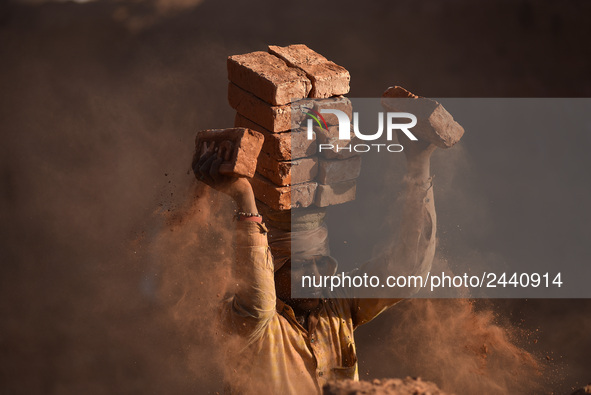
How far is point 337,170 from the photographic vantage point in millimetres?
4355

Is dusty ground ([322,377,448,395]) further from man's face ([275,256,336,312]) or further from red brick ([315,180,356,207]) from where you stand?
red brick ([315,180,356,207])

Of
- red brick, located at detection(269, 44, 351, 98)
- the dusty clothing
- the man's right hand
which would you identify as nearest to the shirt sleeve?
the dusty clothing

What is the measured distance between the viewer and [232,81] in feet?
14.6

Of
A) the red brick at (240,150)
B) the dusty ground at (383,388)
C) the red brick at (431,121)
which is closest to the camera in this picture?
the dusty ground at (383,388)

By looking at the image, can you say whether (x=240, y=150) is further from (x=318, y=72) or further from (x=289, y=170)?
(x=318, y=72)

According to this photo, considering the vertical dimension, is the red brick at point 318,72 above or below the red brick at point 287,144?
above

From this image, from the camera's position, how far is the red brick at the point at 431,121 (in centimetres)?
404

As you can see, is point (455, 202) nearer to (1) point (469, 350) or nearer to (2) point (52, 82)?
(1) point (469, 350)

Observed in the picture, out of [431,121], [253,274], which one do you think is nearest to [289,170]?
[253,274]

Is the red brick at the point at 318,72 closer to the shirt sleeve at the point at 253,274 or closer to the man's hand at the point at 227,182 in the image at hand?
the man's hand at the point at 227,182

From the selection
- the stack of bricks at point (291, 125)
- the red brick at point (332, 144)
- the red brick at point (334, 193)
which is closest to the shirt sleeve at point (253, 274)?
the stack of bricks at point (291, 125)

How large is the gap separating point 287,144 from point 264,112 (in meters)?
0.20

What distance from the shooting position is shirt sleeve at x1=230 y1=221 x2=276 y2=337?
389 cm

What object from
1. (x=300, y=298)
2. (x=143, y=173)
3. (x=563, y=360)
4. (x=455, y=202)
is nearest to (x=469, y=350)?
(x=300, y=298)
